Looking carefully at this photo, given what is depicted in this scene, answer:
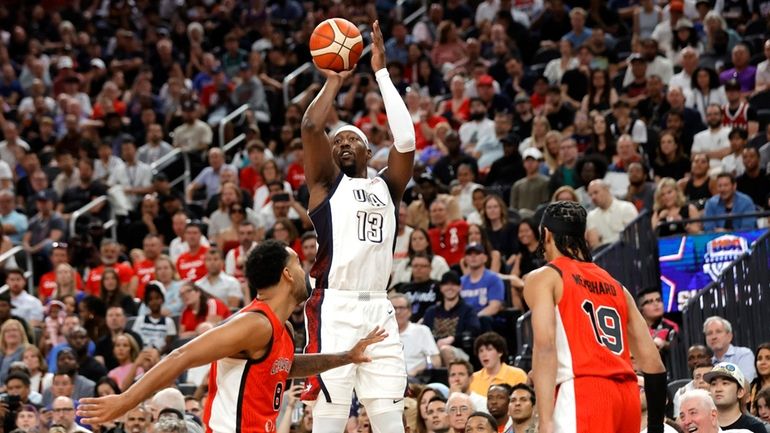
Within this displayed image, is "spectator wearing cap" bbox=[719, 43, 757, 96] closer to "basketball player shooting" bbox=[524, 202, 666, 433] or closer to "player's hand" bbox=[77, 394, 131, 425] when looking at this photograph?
"basketball player shooting" bbox=[524, 202, 666, 433]

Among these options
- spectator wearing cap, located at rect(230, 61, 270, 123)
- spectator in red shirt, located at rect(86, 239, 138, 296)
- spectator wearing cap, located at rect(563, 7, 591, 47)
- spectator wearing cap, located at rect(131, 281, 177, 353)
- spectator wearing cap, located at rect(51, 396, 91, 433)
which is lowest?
spectator wearing cap, located at rect(51, 396, 91, 433)

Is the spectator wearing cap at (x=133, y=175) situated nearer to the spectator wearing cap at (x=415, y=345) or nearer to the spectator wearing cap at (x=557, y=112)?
the spectator wearing cap at (x=557, y=112)

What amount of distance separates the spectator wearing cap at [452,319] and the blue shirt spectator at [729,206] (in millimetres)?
2689

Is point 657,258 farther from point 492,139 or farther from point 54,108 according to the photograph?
point 54,108

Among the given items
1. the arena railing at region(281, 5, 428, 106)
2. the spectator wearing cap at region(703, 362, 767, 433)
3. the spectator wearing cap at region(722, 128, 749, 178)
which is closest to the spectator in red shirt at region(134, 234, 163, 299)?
the arena railing at region(281, 5, 428, 106)

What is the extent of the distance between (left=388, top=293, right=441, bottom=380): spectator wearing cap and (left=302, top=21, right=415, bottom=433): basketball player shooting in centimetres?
523

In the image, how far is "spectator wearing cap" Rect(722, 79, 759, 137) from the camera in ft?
54.4

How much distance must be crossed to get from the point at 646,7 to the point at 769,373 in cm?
1015

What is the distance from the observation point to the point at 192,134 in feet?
71.1

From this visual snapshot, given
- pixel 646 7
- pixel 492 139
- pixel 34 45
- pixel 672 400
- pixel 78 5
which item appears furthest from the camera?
pixel 78 5

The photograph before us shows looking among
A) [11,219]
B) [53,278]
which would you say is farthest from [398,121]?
[11,219]

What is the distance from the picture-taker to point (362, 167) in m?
8.43

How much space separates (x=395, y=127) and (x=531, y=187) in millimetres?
8769

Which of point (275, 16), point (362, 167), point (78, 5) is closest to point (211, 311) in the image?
point (362, 167)
